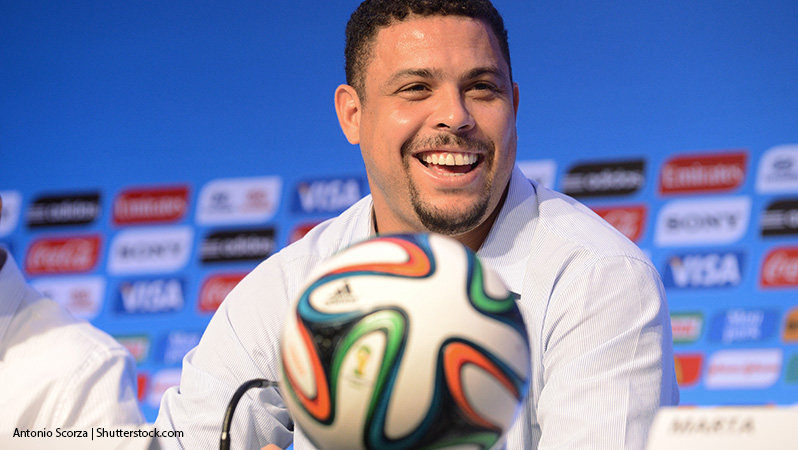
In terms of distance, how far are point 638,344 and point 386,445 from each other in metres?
0.76

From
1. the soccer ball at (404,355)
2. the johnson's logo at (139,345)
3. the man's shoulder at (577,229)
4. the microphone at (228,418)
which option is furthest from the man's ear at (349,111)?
the johnson's logo at (139,345)

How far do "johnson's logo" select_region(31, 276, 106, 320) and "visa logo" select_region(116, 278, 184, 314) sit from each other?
0.50 feet

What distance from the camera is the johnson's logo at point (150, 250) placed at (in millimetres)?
5066

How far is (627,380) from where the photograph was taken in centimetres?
155

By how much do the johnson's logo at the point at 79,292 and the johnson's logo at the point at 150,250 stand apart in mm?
139

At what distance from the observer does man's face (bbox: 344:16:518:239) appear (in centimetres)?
→ 182

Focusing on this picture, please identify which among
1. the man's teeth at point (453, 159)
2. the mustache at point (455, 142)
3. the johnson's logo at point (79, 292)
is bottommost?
the johnson's logo at point (79, 292)

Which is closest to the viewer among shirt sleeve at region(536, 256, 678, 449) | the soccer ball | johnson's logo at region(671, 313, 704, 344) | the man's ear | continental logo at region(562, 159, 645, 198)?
the soccer ball

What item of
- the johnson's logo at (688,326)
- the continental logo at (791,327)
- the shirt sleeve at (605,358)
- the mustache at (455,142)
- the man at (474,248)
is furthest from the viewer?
the johnson's logo at (688,326)

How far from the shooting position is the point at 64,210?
A: 5.16 meters

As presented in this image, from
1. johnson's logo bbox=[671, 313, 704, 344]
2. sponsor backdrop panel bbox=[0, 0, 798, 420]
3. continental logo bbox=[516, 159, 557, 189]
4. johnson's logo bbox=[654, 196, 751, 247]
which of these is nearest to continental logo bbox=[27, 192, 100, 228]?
sponsor backdrop panel bbox=[0, 0, 798, 420]

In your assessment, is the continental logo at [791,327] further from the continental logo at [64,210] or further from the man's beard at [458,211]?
the continental logo at [64,210]

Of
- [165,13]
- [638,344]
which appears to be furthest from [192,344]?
[638,344]

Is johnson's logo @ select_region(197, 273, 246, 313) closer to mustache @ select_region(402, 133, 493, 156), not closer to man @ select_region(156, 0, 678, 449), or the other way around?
man @ select_region(156, 0, 678, 449)
